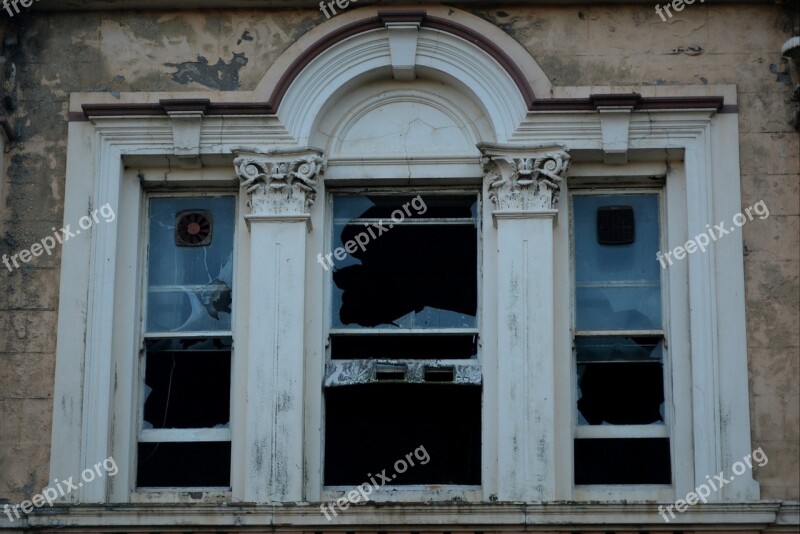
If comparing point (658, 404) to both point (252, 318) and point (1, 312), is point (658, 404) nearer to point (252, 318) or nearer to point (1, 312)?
point (252, 318)

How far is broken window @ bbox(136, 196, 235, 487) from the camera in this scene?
44.7 feet

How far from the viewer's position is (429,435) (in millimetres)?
13531

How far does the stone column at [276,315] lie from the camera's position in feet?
43.3

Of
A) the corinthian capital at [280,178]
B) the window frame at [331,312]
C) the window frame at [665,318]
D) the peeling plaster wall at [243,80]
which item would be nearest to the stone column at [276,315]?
the corinthian capital at [280,178]

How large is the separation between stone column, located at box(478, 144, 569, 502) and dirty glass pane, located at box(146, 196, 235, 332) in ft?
6.98

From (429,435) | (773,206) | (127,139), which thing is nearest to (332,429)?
(429,435)

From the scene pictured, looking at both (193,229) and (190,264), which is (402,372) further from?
(193,229)

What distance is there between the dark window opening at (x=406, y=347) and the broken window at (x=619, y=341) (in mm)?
878

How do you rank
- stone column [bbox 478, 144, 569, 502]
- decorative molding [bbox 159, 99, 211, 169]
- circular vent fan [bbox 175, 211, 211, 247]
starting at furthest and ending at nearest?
circular vent fan [bbox 175, 211, 211, 247]
decorative molding [bbox 159, 99, 211, 169]
stone column [bbox 478, 144, 569, 502]

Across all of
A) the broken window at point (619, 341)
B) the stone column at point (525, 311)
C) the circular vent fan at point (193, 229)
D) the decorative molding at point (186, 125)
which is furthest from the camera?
the circular vent fan at point (193, 229)

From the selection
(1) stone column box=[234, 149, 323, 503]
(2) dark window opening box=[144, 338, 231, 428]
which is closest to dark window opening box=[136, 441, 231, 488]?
(2) dark window opening box=[144, 338, 231, 428]

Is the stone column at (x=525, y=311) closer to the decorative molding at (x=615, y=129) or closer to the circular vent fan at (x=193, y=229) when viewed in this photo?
the decorative molding at (x=615, y=129)

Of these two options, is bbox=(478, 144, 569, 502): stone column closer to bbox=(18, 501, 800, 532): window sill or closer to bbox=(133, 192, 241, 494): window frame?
bbox=(18, 501, 800, 532): window sill

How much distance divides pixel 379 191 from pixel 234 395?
6.51 feet
